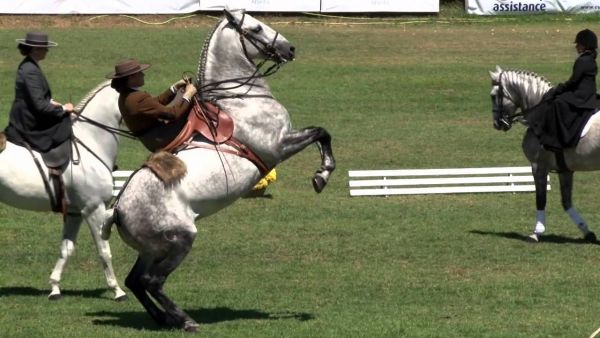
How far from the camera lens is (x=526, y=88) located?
18.3 metres

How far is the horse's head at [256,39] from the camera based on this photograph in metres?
12.9

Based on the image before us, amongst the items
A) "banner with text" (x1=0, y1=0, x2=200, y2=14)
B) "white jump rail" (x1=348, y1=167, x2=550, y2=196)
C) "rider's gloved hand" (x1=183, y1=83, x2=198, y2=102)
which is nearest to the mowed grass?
"white jump rail" (x1=348, y1=167, x2=550, y2=196)

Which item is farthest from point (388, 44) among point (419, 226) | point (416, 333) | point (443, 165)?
point (416, 333)

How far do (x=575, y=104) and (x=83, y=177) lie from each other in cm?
676

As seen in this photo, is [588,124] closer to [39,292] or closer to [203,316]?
[203,316]

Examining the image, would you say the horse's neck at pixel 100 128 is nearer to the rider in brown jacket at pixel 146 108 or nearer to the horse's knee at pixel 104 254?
the horse's knee at pixel 104 254

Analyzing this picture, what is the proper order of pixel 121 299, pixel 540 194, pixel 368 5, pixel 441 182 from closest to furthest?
pixel 121 299
pixel 540 194
pixel 441 182
pixel 368 5

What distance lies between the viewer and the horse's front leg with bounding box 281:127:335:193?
12766mm

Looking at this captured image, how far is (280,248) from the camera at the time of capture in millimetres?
17062

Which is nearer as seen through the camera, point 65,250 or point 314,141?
point 314,141

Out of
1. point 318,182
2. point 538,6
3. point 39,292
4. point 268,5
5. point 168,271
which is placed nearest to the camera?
point 168,271

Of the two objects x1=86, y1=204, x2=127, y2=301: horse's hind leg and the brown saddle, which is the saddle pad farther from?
x1=86, y1=204, x2=127, y2=301: horse's hind leg

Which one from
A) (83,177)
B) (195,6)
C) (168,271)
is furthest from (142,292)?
(195,6)

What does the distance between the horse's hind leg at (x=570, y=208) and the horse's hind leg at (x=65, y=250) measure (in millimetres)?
6662
